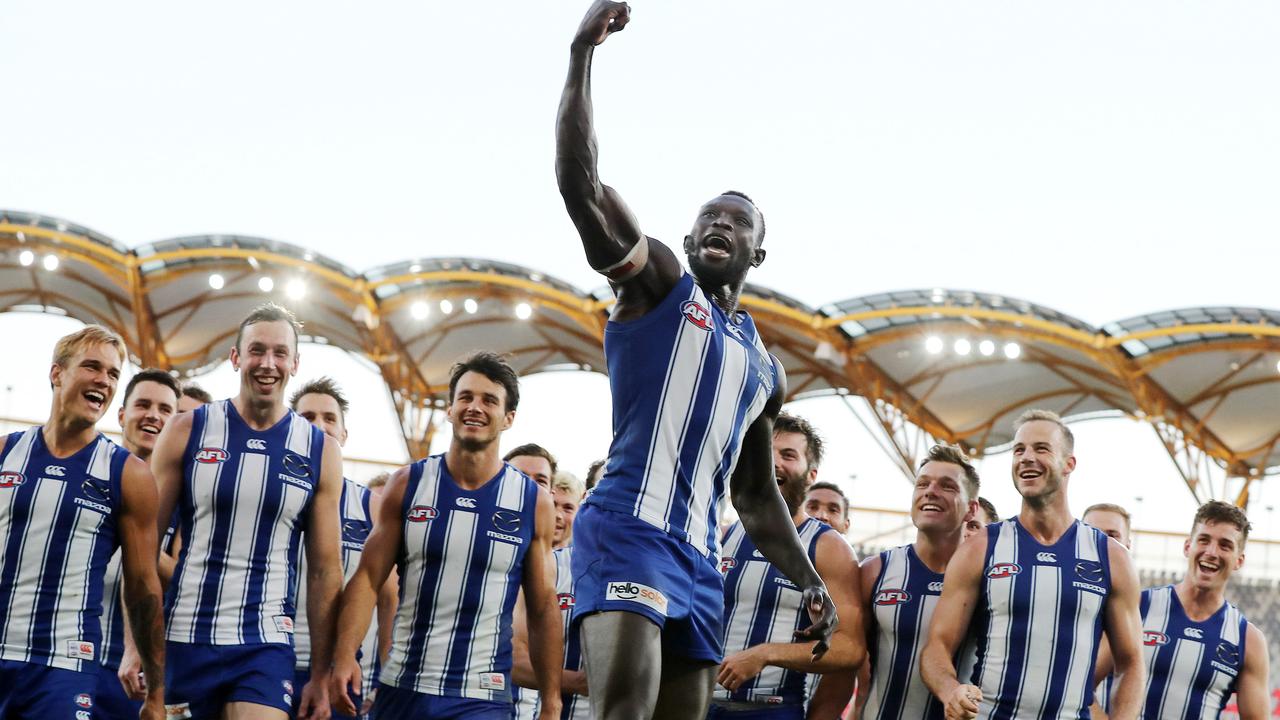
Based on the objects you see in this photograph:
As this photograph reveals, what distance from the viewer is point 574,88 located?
373 cm

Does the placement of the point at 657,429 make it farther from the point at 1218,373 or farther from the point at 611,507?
the point at 1218,373

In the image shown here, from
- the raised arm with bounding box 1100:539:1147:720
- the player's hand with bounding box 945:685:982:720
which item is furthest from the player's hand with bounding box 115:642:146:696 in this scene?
the raised arm with bounding box 1100:539:1147:720

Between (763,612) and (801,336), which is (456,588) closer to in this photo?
(763,612)

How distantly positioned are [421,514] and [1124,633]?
3294 millimetres

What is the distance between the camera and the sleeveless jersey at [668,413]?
3.85 metres

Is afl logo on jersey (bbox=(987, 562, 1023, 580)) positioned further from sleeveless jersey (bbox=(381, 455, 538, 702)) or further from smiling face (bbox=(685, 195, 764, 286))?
smiling face (bbox=(685, 195, 764, 286))

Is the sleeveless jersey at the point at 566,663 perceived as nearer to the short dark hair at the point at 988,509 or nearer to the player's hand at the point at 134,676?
the player's hand at the point at 134,676

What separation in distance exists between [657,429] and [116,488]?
285 centimetres

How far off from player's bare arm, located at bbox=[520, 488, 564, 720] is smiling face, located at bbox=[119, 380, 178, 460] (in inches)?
88.4

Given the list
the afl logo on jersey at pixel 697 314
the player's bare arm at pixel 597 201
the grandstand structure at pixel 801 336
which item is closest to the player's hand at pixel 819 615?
the afl logo on jersey at pixel 697 314

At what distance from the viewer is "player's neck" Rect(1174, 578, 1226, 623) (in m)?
8.50

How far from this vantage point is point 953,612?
20.6 ft

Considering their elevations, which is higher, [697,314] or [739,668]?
[697,314]

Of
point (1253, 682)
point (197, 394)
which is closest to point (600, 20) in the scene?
point (197, 394)
